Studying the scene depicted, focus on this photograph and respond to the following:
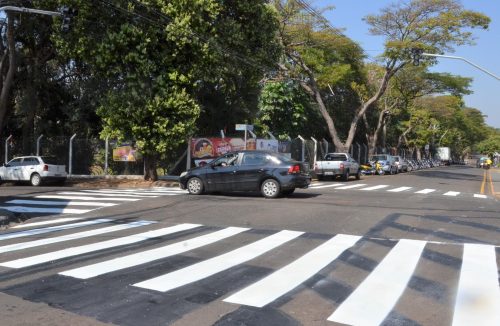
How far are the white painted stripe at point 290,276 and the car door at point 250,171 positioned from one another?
300 inches

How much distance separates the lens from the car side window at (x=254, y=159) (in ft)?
55.3

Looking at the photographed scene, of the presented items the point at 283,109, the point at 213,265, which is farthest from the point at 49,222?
the point at 283,109

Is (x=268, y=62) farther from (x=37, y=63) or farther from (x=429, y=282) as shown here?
(x=429, y=282)

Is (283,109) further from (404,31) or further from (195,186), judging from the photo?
(195,186)

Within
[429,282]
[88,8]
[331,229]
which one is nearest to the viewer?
[429,282]

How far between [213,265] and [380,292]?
2416 millimetres

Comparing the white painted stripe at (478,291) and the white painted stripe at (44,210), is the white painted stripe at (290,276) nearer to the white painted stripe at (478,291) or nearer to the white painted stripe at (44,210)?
the white painted stripe at (478,291)

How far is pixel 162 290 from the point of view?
5.99 m

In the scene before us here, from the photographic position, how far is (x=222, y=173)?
1727 centimetres

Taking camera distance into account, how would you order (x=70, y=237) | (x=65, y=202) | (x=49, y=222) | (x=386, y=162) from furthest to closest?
(x=386, y=162), (x=65, y=202), (x=49, y=222), (x=70, y=237)

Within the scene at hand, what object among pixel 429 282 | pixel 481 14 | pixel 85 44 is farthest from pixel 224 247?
pixel 481 14

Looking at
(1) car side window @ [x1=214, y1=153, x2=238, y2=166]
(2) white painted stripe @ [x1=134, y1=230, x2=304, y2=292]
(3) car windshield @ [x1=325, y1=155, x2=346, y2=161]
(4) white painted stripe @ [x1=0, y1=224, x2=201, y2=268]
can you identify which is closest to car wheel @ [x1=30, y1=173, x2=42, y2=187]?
(1) car side window @ [x1=214, y1=153, x2=238, y2=166]

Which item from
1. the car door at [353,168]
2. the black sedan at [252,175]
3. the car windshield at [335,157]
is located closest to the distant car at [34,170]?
the black sedan at [252,175]

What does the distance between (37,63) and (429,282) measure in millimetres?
27604
